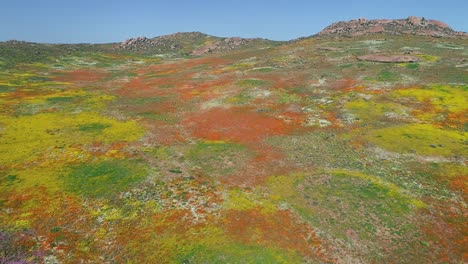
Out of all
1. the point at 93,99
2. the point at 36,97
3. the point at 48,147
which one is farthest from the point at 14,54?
the point at 48,147

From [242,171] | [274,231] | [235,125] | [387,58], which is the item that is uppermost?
[387,58]

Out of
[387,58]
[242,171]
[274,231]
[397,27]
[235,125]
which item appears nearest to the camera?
[274,231]

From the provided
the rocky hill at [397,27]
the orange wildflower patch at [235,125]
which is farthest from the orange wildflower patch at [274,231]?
the rocky hill at [397,27]

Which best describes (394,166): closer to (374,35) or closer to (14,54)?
(374,35)

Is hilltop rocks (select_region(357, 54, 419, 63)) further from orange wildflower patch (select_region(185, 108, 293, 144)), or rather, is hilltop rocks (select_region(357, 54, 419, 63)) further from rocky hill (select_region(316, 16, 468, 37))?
rocky hill (select_region(316, 16, 468, 37))

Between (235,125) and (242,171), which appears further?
(235,125)

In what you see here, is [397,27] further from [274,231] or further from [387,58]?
[274,231]

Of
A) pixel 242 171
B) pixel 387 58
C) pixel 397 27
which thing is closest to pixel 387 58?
pixel 387 58
